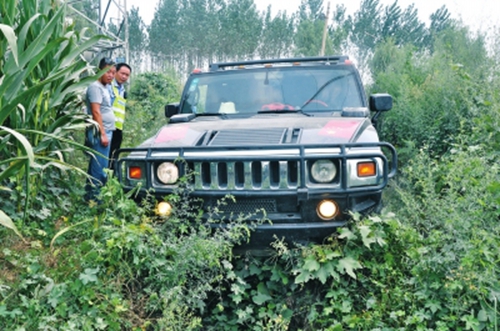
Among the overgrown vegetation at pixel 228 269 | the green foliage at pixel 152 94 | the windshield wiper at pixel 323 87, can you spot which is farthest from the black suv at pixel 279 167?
the green foliage at pixel 152 94

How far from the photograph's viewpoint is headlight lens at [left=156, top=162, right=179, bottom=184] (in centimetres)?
356

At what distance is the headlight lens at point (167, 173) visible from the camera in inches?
140

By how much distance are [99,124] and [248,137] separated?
2076 mm

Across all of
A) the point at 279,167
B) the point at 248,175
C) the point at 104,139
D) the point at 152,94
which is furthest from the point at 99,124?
the point at 152,94

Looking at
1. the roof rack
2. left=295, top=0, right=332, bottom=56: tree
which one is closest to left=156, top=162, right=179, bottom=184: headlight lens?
the roof rack

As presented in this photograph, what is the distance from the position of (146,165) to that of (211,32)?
48.4 m

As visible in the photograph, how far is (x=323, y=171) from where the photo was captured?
3.36m

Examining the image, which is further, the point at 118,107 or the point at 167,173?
the point at 118,107

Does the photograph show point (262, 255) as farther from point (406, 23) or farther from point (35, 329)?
point (406, 23)

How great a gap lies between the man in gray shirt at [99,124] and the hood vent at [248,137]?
1.70 metres

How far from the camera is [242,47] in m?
51.0

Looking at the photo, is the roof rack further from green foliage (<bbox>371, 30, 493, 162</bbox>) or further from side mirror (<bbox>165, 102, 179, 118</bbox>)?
green foliage (<bbox>371, 30, 493, 162</bbox>)

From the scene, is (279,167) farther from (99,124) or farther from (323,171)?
(99,124)

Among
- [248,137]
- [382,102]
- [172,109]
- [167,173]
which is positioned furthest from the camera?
[172,109]
